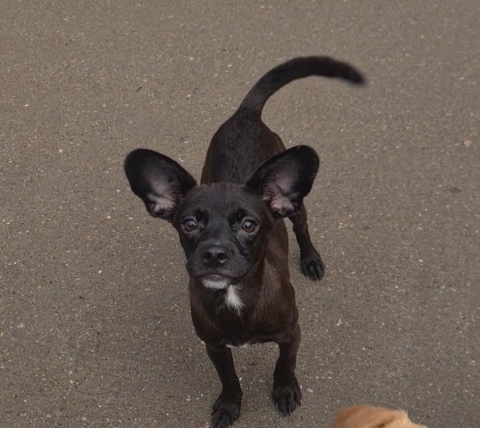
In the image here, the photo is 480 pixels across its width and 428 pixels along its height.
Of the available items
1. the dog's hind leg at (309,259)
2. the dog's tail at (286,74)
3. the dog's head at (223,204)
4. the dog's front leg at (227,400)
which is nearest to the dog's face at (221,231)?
the dog's head at (223,204)

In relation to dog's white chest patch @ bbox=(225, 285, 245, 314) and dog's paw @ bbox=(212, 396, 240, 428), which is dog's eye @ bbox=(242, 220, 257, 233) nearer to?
dog's white chest patch @ bbox=(225, 285, 245, 314)

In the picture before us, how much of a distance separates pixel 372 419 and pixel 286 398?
39.4 inches

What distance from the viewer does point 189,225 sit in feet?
8.23

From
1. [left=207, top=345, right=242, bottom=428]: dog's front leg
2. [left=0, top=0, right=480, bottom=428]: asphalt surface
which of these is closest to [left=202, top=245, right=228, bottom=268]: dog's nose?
[left=207, top=345, right=242, bottom=428]: dog's front leg

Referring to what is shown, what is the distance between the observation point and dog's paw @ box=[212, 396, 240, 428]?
3213 millimetres

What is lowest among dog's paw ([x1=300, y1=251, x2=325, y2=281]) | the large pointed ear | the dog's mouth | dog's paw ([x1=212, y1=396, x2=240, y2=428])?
dog's paw ([x1=212, y1=396, x2=240, y2=428])

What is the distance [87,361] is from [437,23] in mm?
3527

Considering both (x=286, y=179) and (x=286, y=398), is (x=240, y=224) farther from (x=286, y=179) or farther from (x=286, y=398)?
(x=286, y=398)

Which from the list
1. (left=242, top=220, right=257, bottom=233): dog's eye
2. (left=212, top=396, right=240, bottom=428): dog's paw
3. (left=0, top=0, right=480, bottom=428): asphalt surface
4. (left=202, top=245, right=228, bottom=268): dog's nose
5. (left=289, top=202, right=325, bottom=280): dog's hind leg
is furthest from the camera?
(left=289, top=202, right=325, bottom=280): dog's hind leg

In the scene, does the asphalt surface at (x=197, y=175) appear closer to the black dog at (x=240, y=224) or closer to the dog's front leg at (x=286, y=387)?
the dog's front leg at (x=286, y=387)

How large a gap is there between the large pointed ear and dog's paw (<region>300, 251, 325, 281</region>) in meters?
1.19

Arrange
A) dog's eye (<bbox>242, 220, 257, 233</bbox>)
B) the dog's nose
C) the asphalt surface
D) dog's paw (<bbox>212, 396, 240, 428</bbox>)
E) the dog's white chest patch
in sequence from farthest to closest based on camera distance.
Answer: the asphalt surface < dog's paw (<bbox>212, 396, 240, 428</bbox>) < the dog's white chest patch < dog's eye (<bbox>242, 220, 257, 233</bbox>) < the dog's nose

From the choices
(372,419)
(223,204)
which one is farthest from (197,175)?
(372,419)

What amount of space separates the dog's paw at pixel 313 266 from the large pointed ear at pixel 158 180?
3.90 feet
